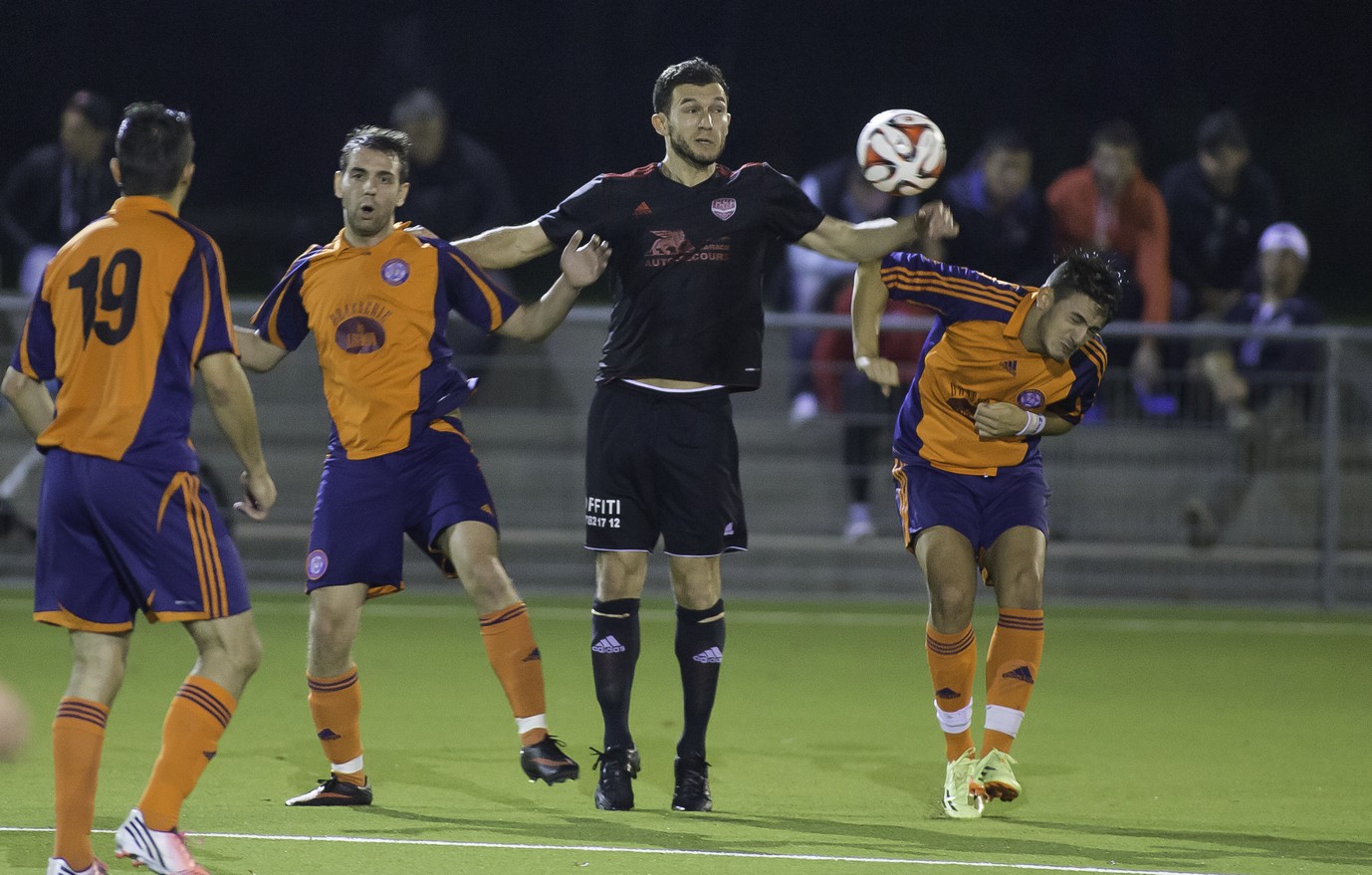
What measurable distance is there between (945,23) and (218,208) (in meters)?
8.00

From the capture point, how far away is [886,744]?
6598 millimetres

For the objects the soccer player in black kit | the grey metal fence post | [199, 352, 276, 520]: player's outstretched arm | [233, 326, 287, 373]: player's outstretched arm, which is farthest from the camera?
the grey metal fence post

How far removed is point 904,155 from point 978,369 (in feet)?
2.35

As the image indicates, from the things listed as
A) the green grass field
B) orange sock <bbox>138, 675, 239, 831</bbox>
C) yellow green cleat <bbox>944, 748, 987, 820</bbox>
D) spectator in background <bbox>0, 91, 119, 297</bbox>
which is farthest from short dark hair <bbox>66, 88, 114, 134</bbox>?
Answer: yellow green cleat <bbox>944, 748, 987, 820</bbox>

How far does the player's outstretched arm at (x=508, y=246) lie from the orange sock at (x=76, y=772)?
201 centimetres

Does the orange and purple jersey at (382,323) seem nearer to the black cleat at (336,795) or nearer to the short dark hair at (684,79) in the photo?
the short dark hair at (684,79)

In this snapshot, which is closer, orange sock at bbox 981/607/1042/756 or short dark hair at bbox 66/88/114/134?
orange sock at bbox 981/607/1042/756

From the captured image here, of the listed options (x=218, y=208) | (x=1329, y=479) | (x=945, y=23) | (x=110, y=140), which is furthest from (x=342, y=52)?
(x=1329, y=479)

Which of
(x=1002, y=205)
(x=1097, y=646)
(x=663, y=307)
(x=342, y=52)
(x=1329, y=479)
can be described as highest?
(x=342, y=52)

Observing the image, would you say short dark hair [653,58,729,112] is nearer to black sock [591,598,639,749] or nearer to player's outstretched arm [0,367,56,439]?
black sock [591,598,639,749]

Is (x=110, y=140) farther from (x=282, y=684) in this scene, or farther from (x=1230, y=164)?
(x=1230, y=164)

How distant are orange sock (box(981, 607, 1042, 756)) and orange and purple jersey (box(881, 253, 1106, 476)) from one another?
1.58 ft

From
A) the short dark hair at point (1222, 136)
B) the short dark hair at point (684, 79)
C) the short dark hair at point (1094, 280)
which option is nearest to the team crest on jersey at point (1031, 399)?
the short dark hair at point (1094, 280)

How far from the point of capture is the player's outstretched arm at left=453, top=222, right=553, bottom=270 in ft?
18.8
